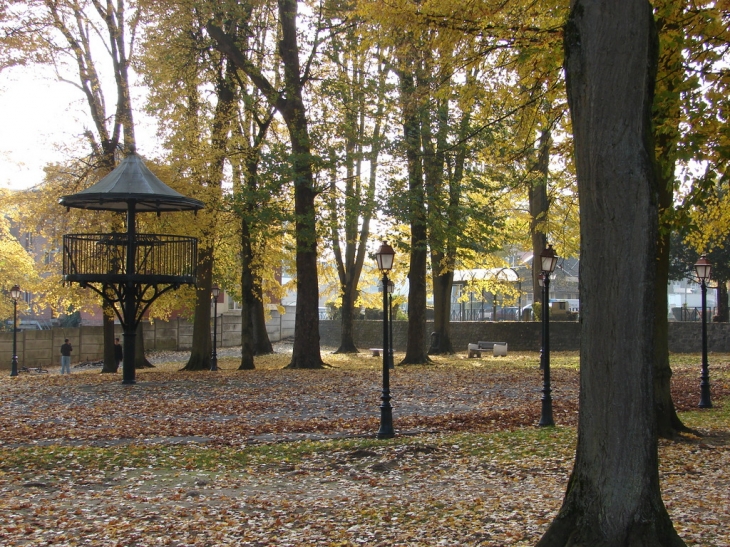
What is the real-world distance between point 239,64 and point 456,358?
51.8 feet

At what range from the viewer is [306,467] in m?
10.9

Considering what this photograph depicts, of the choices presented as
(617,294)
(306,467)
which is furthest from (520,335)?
(617,294)

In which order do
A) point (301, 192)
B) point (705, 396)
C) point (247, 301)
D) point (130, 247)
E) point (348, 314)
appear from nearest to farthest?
point (705, 396) < point (130, 247) < point (301, 192) < point (247, 301) < point (348, 314)

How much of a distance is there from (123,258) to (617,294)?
810 inches

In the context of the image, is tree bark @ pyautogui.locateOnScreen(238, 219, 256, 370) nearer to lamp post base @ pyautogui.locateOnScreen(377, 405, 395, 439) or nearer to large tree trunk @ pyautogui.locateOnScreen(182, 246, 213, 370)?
large tree trunk @ pyautogui.locateOnScreen(182, 246, 213, 370)

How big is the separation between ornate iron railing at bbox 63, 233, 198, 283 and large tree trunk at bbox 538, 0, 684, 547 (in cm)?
1652

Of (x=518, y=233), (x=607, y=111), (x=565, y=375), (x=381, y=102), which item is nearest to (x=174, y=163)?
(x=381, y=102)

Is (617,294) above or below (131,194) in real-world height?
below

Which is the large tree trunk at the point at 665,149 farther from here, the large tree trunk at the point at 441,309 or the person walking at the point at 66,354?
the person walking at the point at 66,354

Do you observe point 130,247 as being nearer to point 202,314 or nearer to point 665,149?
point 202,314

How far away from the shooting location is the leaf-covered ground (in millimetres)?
7508

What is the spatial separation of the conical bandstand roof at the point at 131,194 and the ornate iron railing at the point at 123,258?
93cm

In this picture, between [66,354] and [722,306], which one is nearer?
[66,354]

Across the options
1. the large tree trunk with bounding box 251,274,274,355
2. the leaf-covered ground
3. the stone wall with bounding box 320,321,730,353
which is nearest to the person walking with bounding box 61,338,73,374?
the large tree trunk with bounding box 251,274,274,355
